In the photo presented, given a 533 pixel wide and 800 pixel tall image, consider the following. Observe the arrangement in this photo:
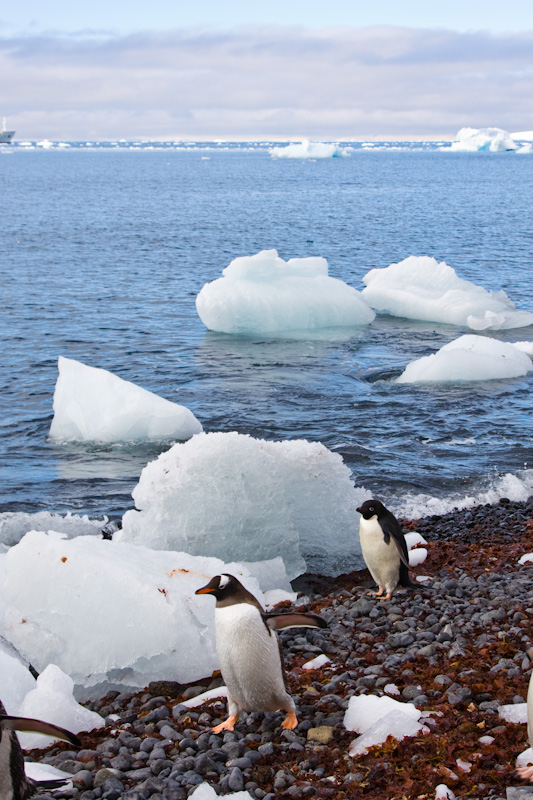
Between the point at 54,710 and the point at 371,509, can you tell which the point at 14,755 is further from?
the point at 371,509

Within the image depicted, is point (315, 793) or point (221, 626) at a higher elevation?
point (221, 626)

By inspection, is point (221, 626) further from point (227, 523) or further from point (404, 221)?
point (404, 221)

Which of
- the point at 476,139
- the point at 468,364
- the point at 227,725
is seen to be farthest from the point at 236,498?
the point at 476,139

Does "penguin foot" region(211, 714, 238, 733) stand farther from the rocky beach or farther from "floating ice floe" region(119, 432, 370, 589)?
"floating ice floe" region(119, 432, 370, 589)

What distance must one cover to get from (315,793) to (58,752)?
1727 mm

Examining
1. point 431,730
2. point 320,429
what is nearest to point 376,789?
point 431,730

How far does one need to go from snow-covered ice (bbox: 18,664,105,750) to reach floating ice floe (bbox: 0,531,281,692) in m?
0.51

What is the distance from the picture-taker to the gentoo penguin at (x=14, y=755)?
394 cm

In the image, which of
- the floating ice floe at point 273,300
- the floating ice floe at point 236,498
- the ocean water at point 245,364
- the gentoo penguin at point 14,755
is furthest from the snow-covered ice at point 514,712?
the floating ice floe at point 273,300

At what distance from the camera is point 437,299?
2284cm

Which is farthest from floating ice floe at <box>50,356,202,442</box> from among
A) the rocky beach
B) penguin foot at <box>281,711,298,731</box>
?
penguin foot at <box>281,711,298,731</box>

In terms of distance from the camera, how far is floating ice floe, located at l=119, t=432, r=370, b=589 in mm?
8273

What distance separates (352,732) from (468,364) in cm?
1245

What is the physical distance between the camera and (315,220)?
5503 centimetres
